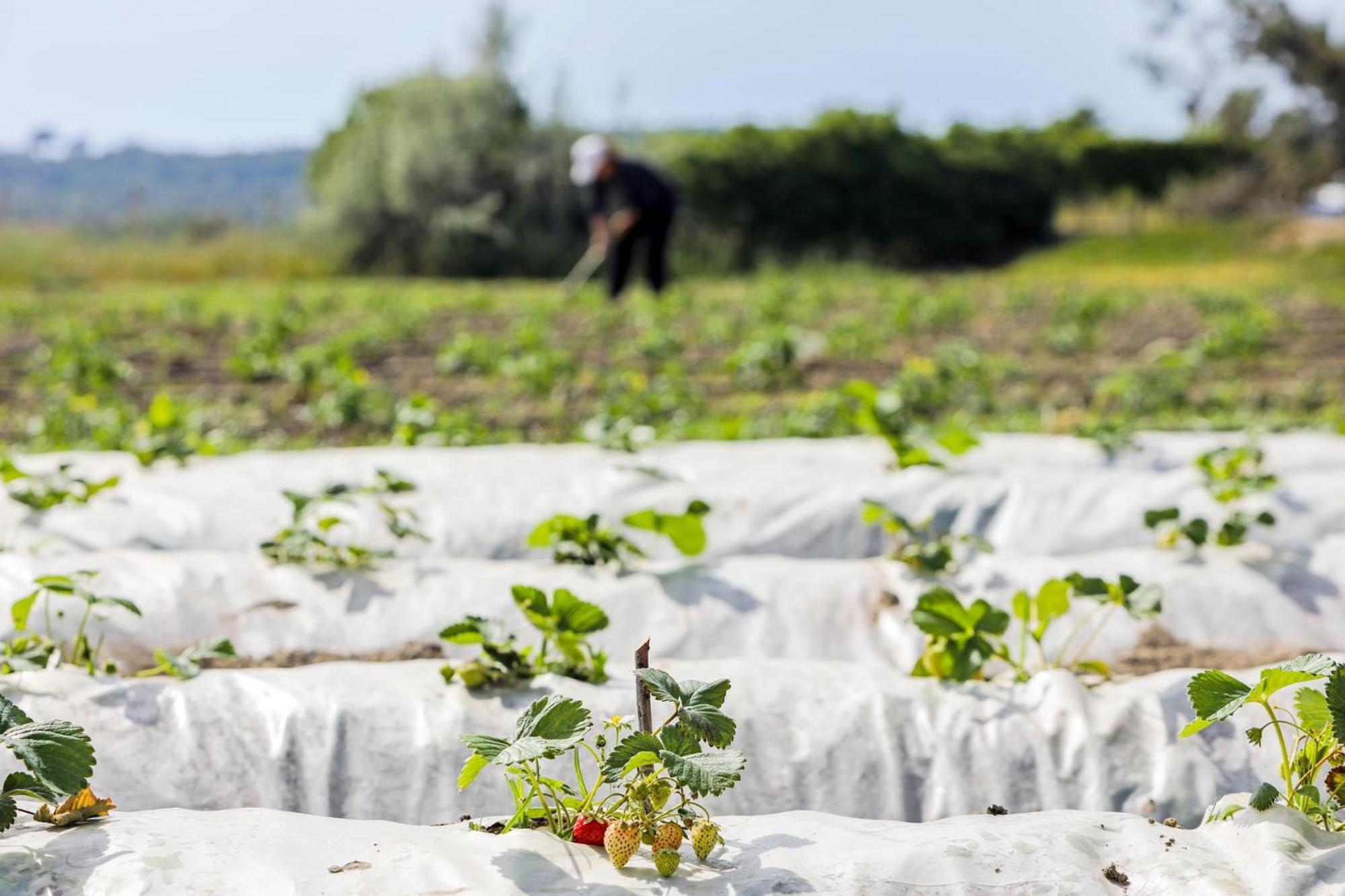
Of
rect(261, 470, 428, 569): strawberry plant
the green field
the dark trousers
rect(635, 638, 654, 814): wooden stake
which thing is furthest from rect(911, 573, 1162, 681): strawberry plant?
the dark trousers

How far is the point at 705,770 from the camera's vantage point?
162 centimetres

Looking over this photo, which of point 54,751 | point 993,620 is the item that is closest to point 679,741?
point 54,751

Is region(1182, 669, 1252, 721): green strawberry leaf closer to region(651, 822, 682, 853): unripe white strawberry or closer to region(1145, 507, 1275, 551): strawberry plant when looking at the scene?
region(651, 822, 682, 853): unripe white strawberry

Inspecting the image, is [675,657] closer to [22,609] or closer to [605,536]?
[605,536]

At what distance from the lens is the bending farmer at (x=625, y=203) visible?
10766mm

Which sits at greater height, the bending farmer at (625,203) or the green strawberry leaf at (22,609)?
the bending farmer at (625,203)

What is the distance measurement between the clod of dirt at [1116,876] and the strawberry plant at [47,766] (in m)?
1.33

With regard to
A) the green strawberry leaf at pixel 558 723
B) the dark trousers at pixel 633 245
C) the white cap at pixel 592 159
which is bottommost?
the green strawberry leaf at pixel 558 723

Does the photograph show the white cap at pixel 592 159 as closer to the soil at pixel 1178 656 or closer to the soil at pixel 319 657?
the soil at pixel 319 657

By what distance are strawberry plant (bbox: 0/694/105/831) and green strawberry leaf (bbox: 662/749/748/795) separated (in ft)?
2.53

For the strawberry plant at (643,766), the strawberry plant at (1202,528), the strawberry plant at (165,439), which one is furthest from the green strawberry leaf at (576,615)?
the strawberry plant at (165,439)

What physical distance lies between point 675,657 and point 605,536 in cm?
36

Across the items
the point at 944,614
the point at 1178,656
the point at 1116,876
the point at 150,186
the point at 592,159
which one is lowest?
the point at 1178,656

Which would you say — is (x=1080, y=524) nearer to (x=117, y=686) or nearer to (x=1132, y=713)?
(x=1132, y=713)
